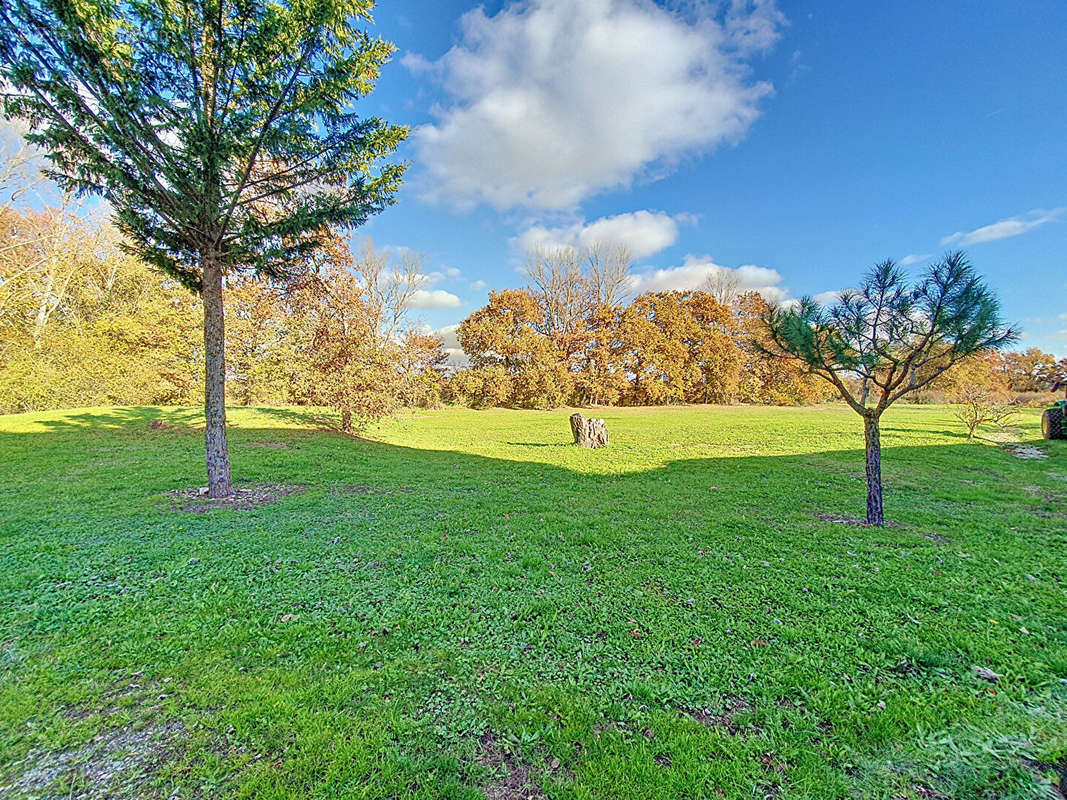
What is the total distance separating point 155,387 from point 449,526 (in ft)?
54.5

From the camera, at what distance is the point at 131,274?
59.5 ft

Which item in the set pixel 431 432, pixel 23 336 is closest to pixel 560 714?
pixel 431 432

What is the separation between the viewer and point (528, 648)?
2643 millimetres

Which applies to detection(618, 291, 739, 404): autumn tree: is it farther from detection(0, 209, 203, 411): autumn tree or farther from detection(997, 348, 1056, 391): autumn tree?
detection(0, 209, 203, 411): autumn tree

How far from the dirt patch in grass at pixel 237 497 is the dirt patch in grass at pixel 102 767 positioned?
4341 millimetres

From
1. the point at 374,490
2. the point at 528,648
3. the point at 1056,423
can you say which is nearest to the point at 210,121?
the point at 374,490

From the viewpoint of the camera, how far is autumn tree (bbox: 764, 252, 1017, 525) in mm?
4273

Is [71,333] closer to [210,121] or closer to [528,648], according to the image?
[210,121]

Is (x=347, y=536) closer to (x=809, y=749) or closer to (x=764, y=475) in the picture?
(x=809, y=749)

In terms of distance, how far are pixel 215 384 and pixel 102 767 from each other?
5.59 m

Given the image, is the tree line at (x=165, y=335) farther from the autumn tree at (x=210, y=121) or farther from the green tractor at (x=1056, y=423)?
the green tractor at (x=1056, y=423)

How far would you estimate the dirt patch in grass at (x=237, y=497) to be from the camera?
573 centimetres

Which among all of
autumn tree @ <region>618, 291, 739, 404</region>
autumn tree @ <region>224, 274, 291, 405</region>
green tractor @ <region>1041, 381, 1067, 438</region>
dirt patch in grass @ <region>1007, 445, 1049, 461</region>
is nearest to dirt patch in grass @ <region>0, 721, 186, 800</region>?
autumn tree @ <region>224, 274, 291, 405</region>

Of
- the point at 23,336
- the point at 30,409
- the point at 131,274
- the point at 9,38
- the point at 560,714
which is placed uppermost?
the point at 131,274
